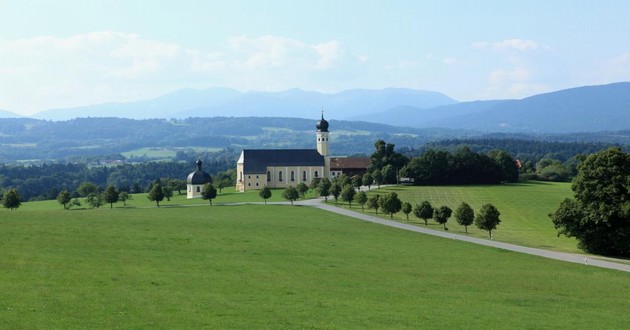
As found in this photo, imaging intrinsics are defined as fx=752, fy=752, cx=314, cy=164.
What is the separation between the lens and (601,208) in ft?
175

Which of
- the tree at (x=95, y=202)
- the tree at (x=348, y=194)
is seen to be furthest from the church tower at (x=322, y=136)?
the tree at (x=95, y=202)

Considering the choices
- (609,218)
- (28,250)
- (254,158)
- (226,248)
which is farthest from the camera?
(254,158)

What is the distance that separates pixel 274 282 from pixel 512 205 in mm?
71038

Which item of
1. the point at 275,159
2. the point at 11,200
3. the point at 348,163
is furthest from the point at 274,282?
the point at 348,163

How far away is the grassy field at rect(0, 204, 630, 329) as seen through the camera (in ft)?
81.6

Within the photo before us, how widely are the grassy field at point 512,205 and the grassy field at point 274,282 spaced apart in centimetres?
1172

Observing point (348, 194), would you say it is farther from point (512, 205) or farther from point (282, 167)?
point (282, 167)

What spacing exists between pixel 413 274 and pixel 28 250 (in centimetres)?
1949

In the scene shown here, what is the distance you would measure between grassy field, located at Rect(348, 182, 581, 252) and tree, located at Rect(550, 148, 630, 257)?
2015 mm

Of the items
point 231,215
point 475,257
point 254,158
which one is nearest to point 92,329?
point 475,257

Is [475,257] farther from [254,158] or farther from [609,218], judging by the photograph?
[254,158]

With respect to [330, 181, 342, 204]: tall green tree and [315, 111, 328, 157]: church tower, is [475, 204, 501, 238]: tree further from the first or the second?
[315, 111, 328, 157]: church tower

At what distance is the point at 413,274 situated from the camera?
3834 cm

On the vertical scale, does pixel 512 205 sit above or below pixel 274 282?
below
